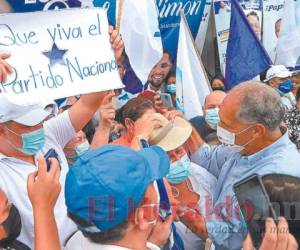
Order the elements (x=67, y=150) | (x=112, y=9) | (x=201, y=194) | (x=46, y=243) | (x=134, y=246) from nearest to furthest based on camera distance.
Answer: (x=134, y=246) → (x=46, y=243) → (x=201, y=194) → (x=67, y=150) → (x=112, y=9)

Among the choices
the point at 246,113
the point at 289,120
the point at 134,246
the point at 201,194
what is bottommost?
the point at 289,120

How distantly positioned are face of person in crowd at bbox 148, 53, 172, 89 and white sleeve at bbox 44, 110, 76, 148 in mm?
2674

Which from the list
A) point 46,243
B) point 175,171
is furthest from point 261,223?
point 175,171

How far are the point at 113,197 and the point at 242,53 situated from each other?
297cm

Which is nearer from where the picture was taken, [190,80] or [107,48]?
[107,48]

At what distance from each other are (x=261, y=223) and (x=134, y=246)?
42cm

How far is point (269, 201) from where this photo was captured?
5.56 ft

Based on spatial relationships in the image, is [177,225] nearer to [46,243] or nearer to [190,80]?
[46,243]

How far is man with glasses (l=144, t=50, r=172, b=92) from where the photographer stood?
5.27m

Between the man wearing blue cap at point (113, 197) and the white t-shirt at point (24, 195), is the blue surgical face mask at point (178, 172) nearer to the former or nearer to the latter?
the white t-shirt at point (24, 195)

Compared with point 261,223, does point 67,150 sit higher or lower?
lower

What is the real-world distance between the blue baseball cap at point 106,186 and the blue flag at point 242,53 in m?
2.78

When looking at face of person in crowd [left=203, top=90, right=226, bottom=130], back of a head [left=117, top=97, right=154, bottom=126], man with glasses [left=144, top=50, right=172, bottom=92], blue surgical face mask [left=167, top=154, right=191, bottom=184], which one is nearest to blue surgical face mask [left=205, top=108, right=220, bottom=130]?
face of person in crowd [left=203, top=90, right=226, bottom=130]

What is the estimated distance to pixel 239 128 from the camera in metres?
2.45
